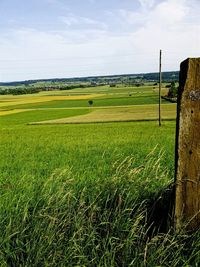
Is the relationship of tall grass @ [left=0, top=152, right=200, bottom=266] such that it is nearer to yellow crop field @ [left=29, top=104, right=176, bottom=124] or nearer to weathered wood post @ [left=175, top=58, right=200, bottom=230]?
weathered wood post @ [left=175, top=58, right=200, bottom=230]

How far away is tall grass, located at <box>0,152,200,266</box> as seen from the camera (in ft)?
10.2

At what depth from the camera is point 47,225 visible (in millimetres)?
3395

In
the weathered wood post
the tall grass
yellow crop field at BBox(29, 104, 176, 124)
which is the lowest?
yellow crop field at BBox(29, 104, 176, 124)

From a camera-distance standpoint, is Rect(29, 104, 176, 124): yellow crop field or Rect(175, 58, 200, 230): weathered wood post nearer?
Rect(175, 58, 200, 230): weathered wood post

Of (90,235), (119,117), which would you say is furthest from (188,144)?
(119,117)

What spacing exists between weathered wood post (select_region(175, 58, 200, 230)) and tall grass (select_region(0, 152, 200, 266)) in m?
0.25

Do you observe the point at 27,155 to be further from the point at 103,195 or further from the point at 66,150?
the point at 103,195

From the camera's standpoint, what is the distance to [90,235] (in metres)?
3.18

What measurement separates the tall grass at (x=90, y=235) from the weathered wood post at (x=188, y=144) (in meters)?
0.25

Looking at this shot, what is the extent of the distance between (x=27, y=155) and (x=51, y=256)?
49.6ft

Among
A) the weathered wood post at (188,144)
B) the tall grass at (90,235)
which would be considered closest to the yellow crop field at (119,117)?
the tall grass at (90,235)

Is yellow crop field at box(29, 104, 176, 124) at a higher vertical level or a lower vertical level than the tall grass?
lower

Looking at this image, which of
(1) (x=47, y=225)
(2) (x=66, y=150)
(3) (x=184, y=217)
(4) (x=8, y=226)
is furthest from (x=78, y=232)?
(2) (x=66, y=150)

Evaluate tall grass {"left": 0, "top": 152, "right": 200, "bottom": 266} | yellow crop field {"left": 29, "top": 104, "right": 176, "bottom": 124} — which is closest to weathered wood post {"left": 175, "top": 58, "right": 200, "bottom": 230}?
tall grass {"left": 0, "top": 152, "right": 200, "bottom": 266}
